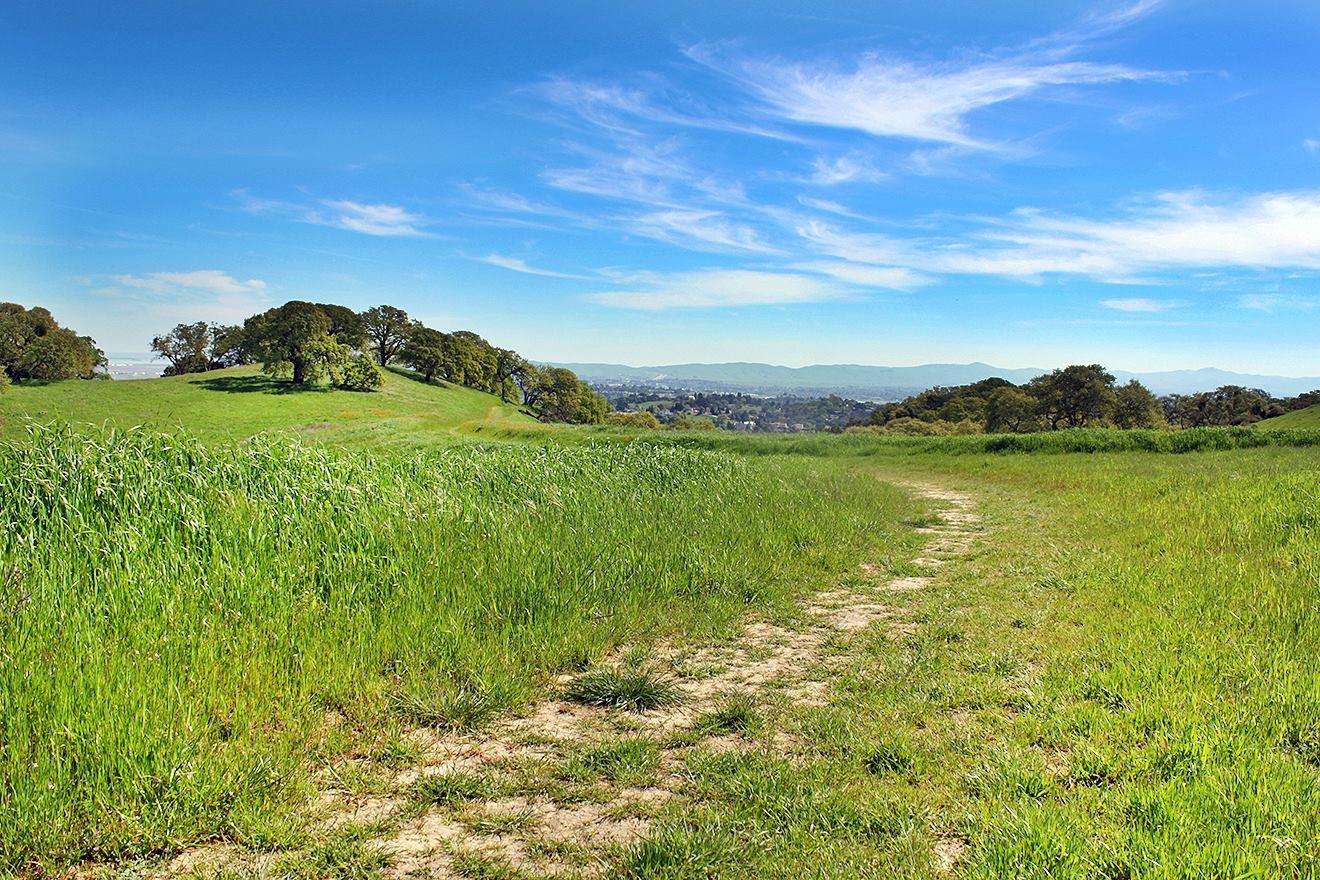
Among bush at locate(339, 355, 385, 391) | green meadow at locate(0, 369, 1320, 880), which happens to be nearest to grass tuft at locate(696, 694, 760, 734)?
green meadow at locate(0, 369, 1320, 880)

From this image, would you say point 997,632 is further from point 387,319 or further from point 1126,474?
point 387,319

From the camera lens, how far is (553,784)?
3.31 meters

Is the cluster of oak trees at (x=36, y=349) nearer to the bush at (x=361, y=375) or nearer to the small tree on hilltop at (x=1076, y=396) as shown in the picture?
the bush at (x=361, y=375)

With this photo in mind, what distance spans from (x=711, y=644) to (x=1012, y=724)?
96.2 inches

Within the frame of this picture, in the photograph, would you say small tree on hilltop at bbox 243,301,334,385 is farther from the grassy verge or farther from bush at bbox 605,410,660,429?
the grassy verge

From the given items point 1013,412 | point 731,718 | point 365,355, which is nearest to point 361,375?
point 365,355

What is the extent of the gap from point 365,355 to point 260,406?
13424 mm

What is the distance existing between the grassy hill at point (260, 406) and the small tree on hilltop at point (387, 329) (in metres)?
13.3

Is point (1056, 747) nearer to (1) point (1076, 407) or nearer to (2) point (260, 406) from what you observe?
(2) point (260, 406)

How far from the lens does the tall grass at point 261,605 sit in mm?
3045

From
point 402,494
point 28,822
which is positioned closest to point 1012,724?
point 28,822

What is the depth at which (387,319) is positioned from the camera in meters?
75.2

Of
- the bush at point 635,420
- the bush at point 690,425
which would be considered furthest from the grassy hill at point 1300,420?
the bush at point 635,420

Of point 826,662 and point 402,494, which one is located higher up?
point 402,494
